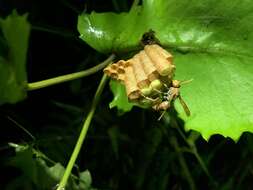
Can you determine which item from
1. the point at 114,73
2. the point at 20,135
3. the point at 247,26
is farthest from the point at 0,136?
the point at 247,26

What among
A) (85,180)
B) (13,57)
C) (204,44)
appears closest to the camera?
(13,57)

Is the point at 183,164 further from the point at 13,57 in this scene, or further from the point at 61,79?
the point at 13,57

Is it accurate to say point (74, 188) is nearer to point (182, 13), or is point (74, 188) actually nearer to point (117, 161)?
point (117, 161)

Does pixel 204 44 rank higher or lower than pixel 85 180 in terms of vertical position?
higher

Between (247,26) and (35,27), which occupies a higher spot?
(35,27)

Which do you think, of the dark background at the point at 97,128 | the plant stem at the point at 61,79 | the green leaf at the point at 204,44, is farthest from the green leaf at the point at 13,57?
the dark background at the point at 97,128

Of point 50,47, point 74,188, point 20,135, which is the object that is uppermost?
point 50,47

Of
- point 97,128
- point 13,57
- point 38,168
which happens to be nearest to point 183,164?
point 97,128
